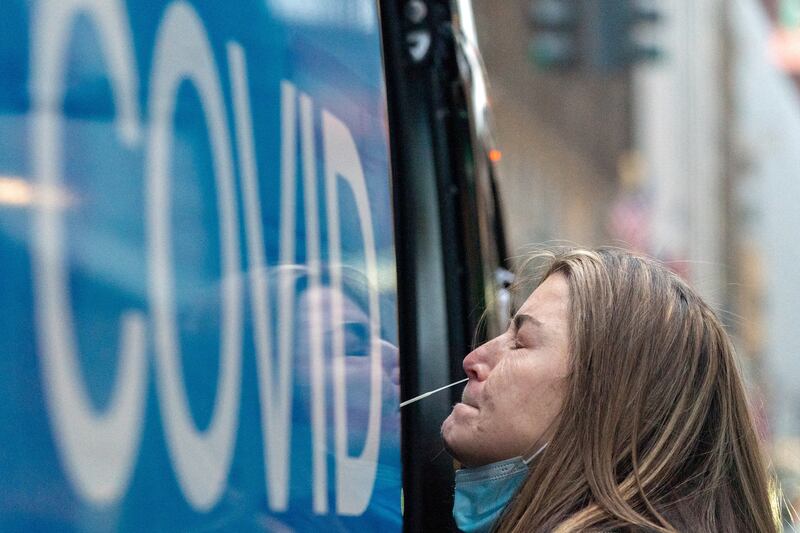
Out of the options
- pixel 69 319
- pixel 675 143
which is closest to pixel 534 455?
pixel 69 319

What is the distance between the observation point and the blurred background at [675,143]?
10.6 m

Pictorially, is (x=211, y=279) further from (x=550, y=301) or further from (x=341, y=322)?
(x=550, y=301)

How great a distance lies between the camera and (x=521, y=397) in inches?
65.7

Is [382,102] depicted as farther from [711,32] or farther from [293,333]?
[711,32]

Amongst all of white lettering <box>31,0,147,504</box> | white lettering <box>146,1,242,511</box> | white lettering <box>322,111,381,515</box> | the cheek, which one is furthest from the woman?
white lettering <box>31,0,147,504</box>

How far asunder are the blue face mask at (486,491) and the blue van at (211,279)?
0.40 feet

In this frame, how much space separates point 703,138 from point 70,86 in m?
36.8

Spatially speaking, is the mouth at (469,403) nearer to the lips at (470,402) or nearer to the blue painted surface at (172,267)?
the lips at (470,402)

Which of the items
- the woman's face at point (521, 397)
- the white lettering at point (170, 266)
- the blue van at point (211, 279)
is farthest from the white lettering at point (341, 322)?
the white lettering at point (170, 266)

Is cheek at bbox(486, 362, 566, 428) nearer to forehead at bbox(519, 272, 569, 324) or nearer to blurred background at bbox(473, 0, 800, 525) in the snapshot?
forehead at bbox(519, 272, 569, 324)

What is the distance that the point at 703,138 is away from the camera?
120 ft

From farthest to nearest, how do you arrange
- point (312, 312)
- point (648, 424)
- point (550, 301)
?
point (550, 301) < point (648, 424) < point (312, 312)

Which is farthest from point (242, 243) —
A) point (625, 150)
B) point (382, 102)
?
point (625, 150)

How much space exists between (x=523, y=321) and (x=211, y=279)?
0.63 m
